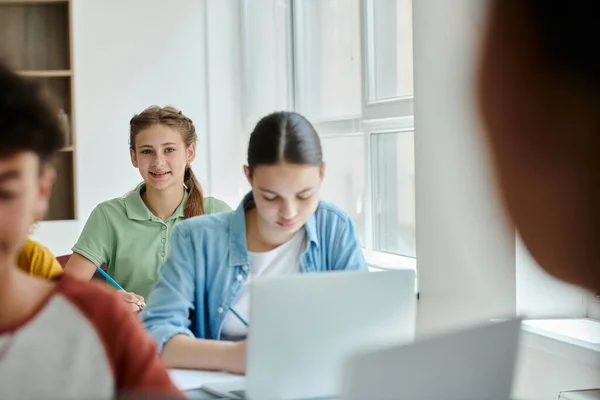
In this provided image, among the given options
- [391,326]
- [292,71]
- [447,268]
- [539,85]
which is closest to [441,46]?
[447,268]

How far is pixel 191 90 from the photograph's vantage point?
2.13 metres

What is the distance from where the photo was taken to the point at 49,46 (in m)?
1.84

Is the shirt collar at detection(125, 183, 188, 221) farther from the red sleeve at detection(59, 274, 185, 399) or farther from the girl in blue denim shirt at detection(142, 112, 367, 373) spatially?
the red sleeve at detection(59, 274, 185, 399)

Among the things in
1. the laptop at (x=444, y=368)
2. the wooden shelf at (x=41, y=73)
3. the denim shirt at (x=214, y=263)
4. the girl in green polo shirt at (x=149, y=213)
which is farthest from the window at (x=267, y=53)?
the laptop at (x=444, y=368)

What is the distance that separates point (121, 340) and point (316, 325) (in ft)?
1.00

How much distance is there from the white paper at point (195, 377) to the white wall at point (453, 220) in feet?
1.68

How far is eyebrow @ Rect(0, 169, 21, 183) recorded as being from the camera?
57cm

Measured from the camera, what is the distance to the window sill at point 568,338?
3.76 feet

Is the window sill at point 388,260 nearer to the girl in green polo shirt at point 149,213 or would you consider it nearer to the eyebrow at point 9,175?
the girl in green polo shirt at point 149,213

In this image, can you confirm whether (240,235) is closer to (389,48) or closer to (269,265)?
(269,265)

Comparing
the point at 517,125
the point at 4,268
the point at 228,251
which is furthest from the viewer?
the point at 228,251

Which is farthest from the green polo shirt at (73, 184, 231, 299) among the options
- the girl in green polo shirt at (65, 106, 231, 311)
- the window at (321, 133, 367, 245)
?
the window at (321, 133, 367, 245)

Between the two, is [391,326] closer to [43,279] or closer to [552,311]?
[43,279]

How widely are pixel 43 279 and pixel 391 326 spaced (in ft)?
1.35
